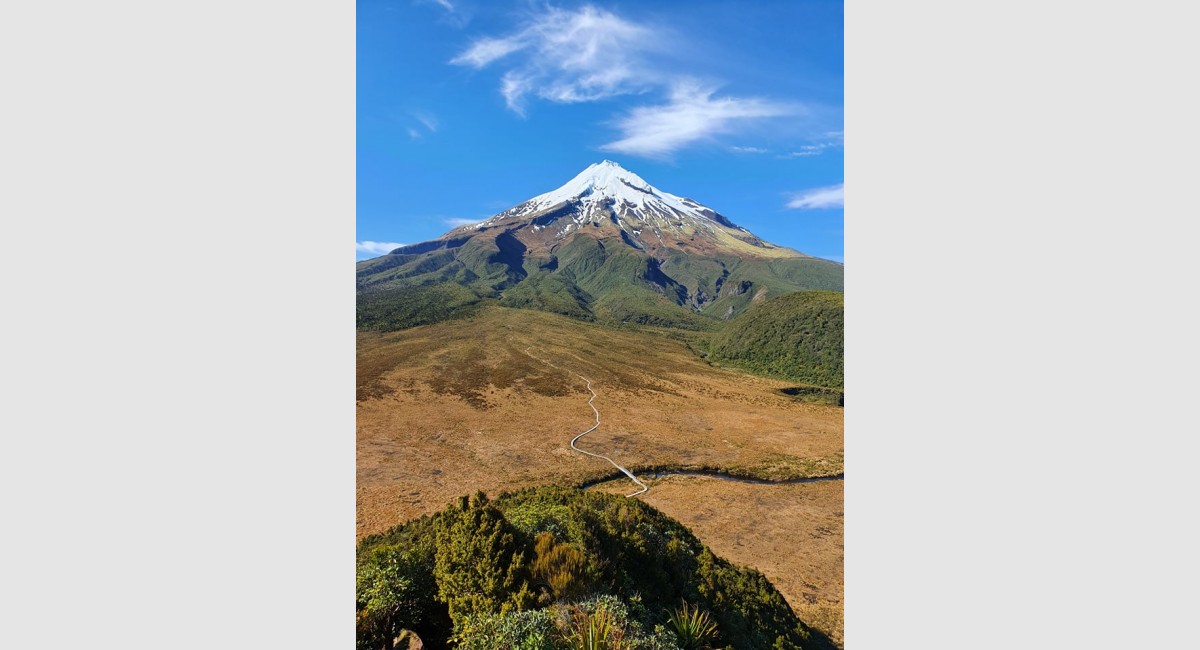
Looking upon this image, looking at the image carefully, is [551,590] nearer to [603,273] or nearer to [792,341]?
[792,341]

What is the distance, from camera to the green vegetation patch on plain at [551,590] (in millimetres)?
4129

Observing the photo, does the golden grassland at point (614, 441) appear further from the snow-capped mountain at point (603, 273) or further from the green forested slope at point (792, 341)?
the snow-capped mountain at point (603, 273)

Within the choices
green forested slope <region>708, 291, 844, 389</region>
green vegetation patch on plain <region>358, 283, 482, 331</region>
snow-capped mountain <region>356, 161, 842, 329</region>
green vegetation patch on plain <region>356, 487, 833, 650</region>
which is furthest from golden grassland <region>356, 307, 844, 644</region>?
snow-capped mountain <region>356, 161, 842, 329</region>

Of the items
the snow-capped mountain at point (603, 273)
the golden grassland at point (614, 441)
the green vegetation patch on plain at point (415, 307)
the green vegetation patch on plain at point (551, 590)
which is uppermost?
the snow-capped mountain at point (603, 273)

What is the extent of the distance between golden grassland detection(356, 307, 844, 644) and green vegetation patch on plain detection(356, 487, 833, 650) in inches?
209

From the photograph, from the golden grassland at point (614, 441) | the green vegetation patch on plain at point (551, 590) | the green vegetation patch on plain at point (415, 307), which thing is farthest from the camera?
the green vegetation patch on plain at point (415, 307)

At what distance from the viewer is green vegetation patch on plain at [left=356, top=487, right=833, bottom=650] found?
413 centimetres

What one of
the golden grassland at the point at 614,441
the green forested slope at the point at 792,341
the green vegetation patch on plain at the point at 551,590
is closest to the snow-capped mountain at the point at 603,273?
the green forested slope at the point at 792,341

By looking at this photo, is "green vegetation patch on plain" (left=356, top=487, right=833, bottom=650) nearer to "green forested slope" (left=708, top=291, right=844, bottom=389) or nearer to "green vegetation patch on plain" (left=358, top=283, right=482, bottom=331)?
"green forested slope" (left=708, top=291, right=844, bottom=389)

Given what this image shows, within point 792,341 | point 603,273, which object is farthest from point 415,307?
point 603,273

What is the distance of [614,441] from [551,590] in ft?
61.9

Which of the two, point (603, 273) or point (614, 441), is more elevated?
point (603, 273)

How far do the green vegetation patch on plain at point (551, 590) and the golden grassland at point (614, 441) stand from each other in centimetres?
530

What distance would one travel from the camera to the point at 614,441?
77.3 feet
